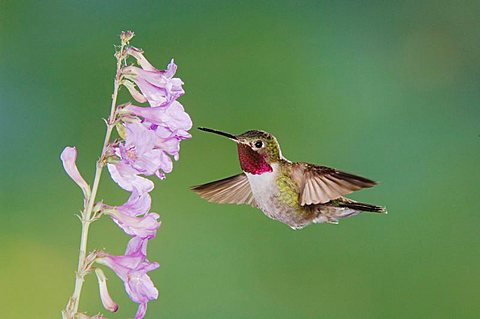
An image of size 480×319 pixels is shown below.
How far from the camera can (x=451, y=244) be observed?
214 centimetres

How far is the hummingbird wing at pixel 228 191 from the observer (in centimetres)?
112

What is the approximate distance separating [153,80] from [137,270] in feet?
0.65

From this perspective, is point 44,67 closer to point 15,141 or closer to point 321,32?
point 15,141

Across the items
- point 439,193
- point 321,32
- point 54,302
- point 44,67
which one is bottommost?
point 54,302

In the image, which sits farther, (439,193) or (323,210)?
(439,193)

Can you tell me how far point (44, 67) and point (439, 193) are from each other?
47.8 inches

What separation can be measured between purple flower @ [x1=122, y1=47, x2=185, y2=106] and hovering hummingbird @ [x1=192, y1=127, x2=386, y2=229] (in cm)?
22

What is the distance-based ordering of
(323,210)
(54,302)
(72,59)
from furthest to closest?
(72,59) < (54,302) < (323,210)

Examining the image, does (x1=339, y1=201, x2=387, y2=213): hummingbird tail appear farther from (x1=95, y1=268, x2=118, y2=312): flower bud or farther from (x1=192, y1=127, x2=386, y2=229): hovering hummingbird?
(x1=95, y1=268, x2=118, y2=312): flower bud

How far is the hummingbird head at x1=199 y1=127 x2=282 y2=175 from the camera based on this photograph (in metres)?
1.02

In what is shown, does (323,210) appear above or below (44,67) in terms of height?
below

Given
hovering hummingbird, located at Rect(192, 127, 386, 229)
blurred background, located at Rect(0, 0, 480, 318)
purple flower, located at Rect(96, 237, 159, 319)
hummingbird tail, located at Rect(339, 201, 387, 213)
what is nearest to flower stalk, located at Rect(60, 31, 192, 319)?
purple flower, located at Rect(96, 237, 159, 319)

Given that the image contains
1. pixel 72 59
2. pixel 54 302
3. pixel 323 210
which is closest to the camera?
pixel 323 210

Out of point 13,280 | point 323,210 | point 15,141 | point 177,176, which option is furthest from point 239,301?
point 323,210
